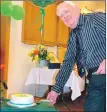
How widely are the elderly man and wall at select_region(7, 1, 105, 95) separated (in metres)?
2.39

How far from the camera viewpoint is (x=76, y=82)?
3.41m

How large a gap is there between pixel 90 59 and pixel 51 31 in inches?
129

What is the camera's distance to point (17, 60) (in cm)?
403

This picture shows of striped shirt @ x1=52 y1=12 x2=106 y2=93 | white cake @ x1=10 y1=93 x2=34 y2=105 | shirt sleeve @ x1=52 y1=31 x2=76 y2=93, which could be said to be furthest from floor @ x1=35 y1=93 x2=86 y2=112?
white cake @ x1=10 y1=93 x2=34 y2=105

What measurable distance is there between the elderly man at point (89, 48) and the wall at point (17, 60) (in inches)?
94.1

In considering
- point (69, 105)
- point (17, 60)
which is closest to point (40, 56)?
point (17, 60)

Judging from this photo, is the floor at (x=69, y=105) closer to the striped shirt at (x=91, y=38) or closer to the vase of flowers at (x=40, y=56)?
the vase of flowers at (x=40, y=56)

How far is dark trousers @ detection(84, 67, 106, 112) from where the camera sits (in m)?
1.44

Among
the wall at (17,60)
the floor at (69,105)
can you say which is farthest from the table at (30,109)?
the wall at (17,60)

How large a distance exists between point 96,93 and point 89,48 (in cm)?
28

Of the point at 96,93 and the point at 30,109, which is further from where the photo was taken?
the point at 96,93

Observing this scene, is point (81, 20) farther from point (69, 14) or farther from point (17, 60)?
point (17, 60)

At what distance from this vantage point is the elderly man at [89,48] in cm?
143

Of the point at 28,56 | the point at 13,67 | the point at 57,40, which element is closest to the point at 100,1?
the point at 57,40
